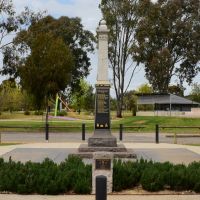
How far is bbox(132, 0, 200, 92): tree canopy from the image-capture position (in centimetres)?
6925

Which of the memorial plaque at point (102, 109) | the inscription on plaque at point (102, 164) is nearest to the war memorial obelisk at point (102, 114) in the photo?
the memorial plaque at point (102, 109)

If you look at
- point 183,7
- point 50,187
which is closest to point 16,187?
point 50,187

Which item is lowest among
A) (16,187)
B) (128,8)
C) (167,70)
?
(16,187)

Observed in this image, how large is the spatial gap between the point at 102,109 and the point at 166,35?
52.3m

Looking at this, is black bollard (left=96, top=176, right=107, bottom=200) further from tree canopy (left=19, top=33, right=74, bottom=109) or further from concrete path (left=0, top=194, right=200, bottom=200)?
tree canopy (left=19, top=33, right=74, bottom=109)

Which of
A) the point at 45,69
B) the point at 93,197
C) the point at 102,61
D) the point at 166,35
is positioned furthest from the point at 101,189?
the point at 166,35

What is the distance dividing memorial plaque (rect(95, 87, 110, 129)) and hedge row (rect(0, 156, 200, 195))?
26.9ft

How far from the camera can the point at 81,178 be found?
11.8 metres

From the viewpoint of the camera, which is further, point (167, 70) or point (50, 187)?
point (167, 70)

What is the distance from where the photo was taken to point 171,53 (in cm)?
7288

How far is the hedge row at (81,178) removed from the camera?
11562 mm

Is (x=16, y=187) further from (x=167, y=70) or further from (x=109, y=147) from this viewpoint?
(x=167, y=70)

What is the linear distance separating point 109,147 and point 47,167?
822cm

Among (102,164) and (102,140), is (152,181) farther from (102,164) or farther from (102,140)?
(102,140)
